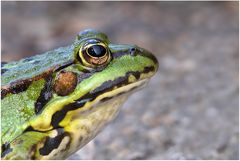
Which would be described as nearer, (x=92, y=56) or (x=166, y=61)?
(x=92, y=56)

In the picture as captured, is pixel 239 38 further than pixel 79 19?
No

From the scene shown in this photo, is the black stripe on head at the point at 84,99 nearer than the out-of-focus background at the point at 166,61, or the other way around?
the black stripe on head at the point at 84,99

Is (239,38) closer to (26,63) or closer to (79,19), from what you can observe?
(79,19)

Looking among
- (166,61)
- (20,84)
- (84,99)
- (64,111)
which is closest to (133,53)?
(84,99)

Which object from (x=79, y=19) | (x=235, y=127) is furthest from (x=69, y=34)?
(x=235, y=127)

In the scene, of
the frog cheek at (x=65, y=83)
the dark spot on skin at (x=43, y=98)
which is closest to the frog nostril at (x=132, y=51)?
the frog cheek at (x=65, y=83)

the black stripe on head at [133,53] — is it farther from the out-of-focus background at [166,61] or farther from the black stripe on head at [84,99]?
the out-of-focus background at [166,61]

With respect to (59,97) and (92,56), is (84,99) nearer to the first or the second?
(59,97)
